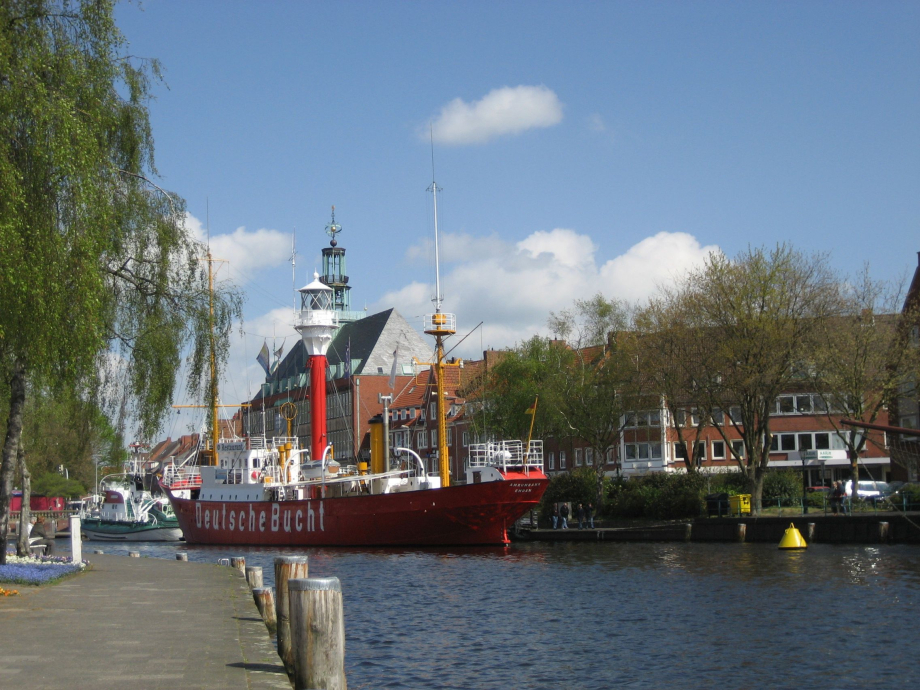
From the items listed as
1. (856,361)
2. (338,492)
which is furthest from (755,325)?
(338,492)

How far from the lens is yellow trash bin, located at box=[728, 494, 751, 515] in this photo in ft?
167

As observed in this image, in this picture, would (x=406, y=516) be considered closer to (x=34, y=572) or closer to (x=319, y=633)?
(x=34, y=572)

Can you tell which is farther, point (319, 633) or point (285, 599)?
point (285, 599)

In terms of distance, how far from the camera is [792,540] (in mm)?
41500

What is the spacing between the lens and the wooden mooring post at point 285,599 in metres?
14.3

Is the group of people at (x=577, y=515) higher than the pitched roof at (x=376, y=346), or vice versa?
the pitched roof at (x=376, y=346)

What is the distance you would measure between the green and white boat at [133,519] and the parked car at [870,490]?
4283 cm

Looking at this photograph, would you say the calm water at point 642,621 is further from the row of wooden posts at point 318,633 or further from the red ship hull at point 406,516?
the red ship hull at point 406,516

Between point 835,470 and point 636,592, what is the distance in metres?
54.4

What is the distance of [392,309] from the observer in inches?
5536

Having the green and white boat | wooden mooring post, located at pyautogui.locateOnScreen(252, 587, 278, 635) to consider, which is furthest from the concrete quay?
the green and white boat

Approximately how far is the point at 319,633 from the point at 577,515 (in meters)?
49.0

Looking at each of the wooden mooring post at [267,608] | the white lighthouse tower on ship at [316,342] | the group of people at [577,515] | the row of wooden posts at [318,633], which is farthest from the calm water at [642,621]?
the white lighthouse tower on ship at [316,342]

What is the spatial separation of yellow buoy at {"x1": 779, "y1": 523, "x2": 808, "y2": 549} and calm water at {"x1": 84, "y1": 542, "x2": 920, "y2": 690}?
1273 millimetres
